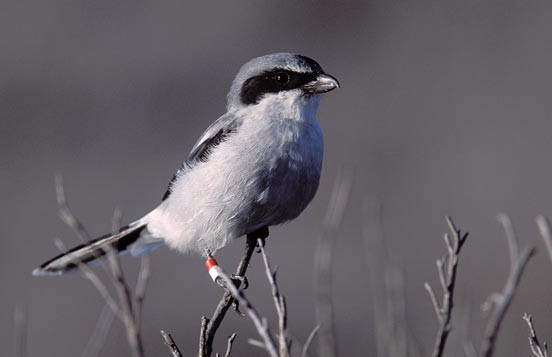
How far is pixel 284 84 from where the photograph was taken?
4.23 meters

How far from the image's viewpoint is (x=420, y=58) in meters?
13.3

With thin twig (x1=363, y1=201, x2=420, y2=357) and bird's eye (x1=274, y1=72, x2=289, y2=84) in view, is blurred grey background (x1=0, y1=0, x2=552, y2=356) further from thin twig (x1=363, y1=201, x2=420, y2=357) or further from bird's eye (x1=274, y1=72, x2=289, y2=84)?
thin twig (x1=363, y1=201, x2=420, y2=357)

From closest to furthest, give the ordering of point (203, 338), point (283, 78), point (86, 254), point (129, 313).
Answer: point (129, 313) < point (203, 338) < point (283, 78) < point (86, 254)

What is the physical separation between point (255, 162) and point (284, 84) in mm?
501

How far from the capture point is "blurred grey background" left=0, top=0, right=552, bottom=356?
29.5ft

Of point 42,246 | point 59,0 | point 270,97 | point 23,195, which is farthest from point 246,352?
point 59,0

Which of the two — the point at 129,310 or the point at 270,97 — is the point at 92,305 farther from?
the point at 129,310

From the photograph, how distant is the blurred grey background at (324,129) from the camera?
899cm

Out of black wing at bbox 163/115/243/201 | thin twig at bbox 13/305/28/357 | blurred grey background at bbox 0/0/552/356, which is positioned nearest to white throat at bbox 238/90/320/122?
black wing at bbox 163/115/243/201

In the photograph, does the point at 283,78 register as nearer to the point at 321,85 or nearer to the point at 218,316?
the point at 321,85

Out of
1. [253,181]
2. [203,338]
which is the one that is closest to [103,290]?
[203,338]

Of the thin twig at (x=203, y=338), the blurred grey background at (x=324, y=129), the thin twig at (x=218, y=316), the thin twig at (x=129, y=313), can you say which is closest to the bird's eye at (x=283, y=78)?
the thin twig at (x=218, y=316)

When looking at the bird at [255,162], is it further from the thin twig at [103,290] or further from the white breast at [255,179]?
the thin twig at [103,290]

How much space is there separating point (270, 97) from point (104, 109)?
26.2 feet
